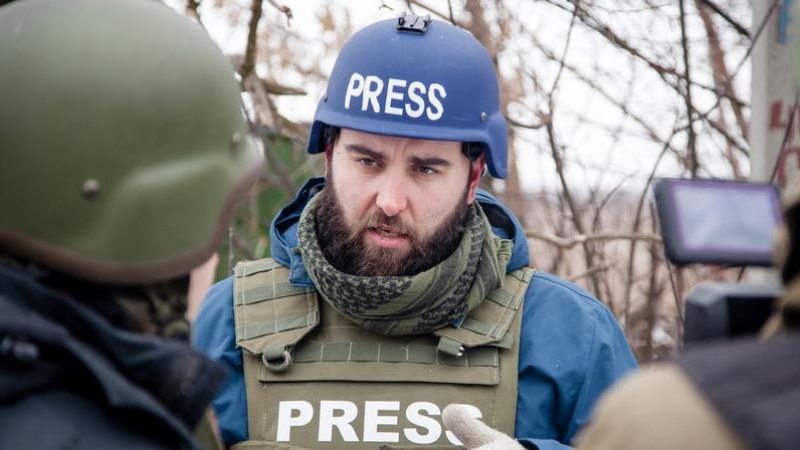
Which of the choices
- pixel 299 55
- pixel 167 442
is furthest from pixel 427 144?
pixel 299 55

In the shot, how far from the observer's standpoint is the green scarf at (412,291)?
3123mm

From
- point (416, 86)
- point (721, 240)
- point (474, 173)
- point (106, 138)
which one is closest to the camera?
point (721, 240)

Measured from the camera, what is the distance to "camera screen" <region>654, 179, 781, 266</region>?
143cm

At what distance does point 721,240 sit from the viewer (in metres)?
1.45

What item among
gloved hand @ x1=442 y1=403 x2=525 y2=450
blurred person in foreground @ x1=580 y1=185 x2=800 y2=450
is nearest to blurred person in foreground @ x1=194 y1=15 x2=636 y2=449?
gloved hand @ x1=442 y1=403 x2=525 y2=450

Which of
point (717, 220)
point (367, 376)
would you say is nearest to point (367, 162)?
point (367, 376)

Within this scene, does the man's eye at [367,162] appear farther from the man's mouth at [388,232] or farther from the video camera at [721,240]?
the video camera at [721,240]

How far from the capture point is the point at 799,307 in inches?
48.7

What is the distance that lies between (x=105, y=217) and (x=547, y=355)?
5.15ft

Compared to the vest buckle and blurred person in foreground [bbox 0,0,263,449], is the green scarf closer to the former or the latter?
the vest buckle

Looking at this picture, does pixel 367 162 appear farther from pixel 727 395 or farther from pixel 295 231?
pixel 727 395

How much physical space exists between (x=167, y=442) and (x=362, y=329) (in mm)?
1496

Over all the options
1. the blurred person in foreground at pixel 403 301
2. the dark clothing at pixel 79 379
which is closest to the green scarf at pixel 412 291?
the blurred person in foreground at pixel 403 301

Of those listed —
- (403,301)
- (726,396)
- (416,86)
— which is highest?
(726,396)
